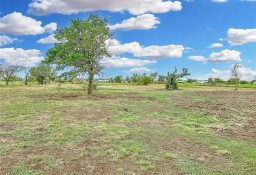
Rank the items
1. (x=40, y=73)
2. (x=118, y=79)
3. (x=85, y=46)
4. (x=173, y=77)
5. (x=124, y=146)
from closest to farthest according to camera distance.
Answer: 1. (x=124, y=146)
2. (x=85, y=46)
3. (x=173, y=77)
4. (x=40, y=73)
5. (x=118, y=79)

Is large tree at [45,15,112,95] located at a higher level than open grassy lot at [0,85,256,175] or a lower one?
higher

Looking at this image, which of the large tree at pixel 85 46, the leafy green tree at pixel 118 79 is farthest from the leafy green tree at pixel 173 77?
the leafy green tree at pixel 118 79

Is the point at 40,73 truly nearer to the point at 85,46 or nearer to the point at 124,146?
the point at 85,46

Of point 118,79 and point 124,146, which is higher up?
point 118,79

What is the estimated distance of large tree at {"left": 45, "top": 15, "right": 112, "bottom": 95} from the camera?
3191 centimetres

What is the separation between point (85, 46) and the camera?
31.6 m

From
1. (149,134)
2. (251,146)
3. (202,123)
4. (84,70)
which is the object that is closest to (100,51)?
(84,70)

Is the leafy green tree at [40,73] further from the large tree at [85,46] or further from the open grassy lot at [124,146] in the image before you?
the open grassy lot at [124,146]

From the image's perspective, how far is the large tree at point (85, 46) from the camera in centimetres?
3191

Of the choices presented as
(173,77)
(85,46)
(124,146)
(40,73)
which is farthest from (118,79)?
(124,146)

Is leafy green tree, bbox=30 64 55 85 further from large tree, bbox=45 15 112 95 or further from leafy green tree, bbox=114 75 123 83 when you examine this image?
large tree, bbox=45 15 112 95

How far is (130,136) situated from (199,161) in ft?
11.4

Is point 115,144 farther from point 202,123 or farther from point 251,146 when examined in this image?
point 202,123

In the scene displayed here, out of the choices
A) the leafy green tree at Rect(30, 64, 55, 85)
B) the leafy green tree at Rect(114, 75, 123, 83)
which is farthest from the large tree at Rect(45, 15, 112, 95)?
the leafy green tree at Rect(114, 75, 123, 83)
